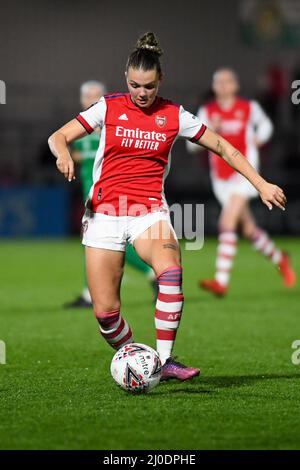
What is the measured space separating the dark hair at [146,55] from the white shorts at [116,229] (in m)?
0.86

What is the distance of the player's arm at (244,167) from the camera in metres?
6.04

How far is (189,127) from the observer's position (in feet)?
20.8

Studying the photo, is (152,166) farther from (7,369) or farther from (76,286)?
(76,286)

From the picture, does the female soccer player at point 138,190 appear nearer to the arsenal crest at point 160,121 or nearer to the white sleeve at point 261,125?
the arsenal crest at point 160,121

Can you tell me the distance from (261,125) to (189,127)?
568cm

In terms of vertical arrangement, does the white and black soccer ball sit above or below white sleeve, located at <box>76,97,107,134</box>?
below

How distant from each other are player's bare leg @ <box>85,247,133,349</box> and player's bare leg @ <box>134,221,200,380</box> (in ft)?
0.57

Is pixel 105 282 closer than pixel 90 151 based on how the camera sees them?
Yes

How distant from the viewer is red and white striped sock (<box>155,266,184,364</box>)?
611 centimetres

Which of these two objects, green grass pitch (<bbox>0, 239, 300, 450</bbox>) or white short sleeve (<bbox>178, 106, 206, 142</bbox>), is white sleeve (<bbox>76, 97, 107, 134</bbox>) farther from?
green grass pitch (<bbox>0, 239, 300, 450</bbox>)

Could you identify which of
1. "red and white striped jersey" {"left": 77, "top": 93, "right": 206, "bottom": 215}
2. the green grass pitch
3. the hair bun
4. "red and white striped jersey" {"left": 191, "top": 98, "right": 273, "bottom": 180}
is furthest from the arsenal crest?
"red and white striped jersey" {"left": 191, "top": 98, "right": 273, "bottom": 180}

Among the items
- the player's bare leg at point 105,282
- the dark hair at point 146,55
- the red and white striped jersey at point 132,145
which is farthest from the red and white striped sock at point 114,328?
the dark hair at point 146,55

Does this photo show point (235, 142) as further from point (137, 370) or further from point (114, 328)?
point (137, 370)

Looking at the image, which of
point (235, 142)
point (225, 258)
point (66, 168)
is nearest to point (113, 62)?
point (235, 142)
